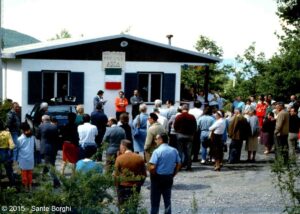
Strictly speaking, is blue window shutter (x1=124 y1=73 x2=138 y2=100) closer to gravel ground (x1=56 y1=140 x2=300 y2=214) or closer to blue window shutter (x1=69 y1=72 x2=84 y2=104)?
blue window shutter (x1=69 y1=72 x2=84 y2=104)

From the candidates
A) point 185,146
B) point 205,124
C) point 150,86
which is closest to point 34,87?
point 150,86

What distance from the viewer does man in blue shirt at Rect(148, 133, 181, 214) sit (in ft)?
34.0

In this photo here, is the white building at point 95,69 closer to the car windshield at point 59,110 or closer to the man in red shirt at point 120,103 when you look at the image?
the man in red shirt at point 120,103

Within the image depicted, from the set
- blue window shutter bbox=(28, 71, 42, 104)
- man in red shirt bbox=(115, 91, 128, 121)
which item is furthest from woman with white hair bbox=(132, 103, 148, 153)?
blue window shutter bbox=(28, 71, 42, 104)

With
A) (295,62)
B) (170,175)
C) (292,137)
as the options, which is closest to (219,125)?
(292,137)

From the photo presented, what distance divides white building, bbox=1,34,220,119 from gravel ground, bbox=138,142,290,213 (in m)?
8.70

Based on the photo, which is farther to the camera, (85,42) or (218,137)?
(85,42)

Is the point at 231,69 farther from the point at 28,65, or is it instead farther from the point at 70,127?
the point at 70,127

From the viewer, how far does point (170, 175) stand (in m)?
10.5

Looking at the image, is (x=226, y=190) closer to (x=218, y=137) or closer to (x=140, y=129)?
(x=218, y=137)

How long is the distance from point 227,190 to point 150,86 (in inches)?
478

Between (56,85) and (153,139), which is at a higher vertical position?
(56,85)

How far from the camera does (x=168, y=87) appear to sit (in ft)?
83.7

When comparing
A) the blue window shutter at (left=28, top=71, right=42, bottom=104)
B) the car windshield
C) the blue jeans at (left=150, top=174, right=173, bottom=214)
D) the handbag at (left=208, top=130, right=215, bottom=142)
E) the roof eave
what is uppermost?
the roof eave
